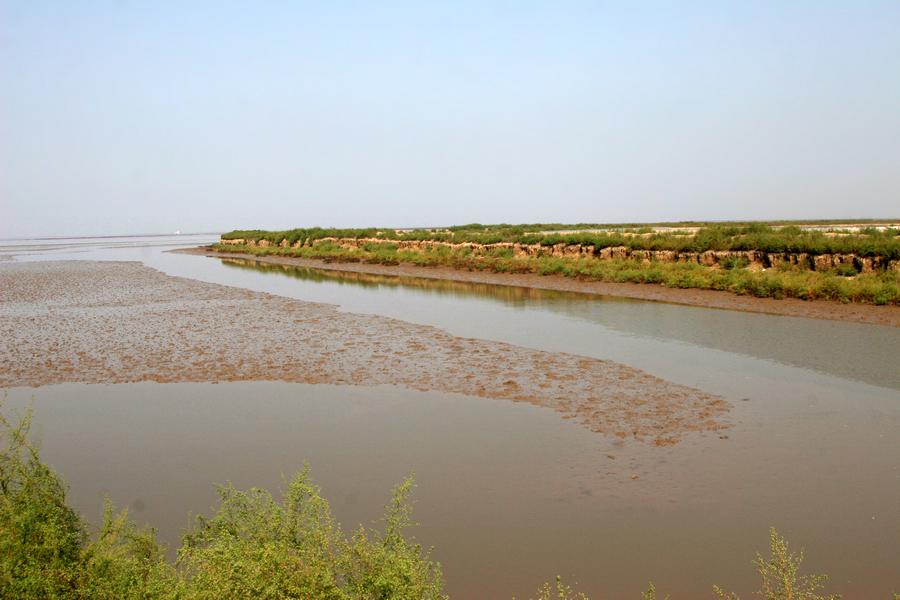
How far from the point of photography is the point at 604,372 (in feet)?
37.1

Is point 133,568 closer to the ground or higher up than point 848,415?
higher up

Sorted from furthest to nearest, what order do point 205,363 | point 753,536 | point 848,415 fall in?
point 205,363, point 848,415, point 753,536

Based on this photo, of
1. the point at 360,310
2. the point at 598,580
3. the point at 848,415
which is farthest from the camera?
the point at 360,310

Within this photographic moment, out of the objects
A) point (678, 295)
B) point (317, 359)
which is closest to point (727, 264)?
point (678, 295)

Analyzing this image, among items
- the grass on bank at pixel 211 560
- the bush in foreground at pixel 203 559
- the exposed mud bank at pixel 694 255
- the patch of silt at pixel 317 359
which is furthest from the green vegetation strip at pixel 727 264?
the bush in foreground at pixel 203 559

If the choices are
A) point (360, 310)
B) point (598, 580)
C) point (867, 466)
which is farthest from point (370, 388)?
point (360, 310)

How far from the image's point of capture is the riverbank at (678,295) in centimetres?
1634

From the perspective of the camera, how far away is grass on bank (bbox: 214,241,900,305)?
17922 mm

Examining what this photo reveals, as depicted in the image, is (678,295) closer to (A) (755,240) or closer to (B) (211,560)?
(A) (755,240)

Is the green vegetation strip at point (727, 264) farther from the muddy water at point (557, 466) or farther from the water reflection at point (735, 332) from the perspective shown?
the muddy water at point (557, 466)

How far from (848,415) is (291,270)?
1347 inches

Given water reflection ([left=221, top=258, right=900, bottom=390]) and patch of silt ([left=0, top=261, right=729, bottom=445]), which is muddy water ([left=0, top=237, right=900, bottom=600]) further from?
patch of silt ([left=0, top=261, right=729, bottom=445])

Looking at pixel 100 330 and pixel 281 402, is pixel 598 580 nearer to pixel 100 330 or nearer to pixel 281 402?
pixel 281 402

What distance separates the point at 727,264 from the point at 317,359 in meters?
17.5
